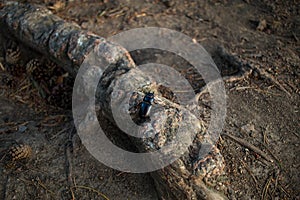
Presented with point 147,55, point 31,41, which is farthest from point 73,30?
point 147,55

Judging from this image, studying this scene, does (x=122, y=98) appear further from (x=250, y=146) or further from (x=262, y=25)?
(x=262, y=25)

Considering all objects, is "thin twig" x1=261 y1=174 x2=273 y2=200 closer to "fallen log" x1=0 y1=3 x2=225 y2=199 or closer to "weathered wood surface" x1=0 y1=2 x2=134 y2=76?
"fallen log" x1=0 y1=3 x2=225 y2=199

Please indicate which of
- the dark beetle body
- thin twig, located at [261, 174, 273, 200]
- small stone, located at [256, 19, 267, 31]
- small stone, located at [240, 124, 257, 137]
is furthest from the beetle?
small stone, located at [256, 19, 267, 31]

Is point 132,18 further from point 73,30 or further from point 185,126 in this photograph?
point 185,126

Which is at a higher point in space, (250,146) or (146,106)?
(146,106)

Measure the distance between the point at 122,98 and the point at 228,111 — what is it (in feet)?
3.62

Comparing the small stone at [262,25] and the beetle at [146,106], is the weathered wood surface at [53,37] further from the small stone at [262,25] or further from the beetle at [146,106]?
the small stone at [262,25]

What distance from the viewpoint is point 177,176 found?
252 centimetres

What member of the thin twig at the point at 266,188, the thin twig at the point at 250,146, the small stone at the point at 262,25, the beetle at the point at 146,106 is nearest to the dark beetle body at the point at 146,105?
the beetle at the point at 146,106

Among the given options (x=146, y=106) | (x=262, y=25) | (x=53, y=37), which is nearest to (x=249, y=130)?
(x=146, y=106)

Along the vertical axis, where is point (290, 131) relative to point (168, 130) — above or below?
below

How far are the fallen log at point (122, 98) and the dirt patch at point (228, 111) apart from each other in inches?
8.1

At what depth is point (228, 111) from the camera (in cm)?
326

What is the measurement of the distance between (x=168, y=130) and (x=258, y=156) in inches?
36.4
